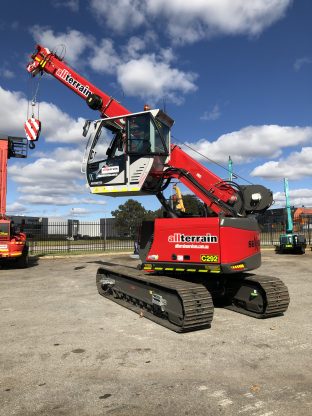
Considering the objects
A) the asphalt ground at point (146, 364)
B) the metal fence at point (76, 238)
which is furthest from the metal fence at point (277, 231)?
the asphalt ground at point (146, 364)

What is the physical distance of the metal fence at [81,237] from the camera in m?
26.1

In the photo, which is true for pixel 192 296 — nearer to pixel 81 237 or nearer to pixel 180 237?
pixel 180 237

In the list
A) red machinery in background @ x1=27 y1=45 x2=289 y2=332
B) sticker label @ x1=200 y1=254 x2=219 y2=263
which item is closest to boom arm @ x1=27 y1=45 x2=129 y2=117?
red machinery in background @ x1=27 y1=45 x2=289 y2=332

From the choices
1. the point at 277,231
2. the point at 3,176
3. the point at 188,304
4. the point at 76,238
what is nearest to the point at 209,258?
the point at 188,304

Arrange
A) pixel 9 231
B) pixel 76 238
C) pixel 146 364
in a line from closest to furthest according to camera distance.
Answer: pixel 146 364 → pixel 9 231 → pixel 76 238

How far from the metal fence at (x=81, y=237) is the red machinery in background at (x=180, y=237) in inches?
664

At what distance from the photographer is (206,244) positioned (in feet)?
24.0

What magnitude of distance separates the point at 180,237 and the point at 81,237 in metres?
22.8

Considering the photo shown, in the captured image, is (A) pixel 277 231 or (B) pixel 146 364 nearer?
(B) pixel 146 364

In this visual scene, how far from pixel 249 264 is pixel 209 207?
1520mm

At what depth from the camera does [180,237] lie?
7.68 m

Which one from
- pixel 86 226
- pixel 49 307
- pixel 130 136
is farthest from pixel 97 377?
pixel 86 226

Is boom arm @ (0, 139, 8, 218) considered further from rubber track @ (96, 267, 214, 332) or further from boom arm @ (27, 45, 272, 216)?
rubber track @ (96, 267, 214, 332)

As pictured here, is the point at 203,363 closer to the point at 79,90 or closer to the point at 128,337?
the point at 128,337
